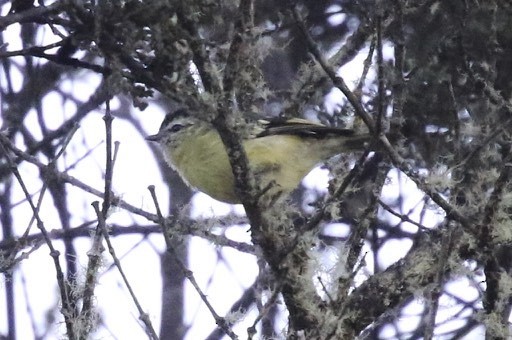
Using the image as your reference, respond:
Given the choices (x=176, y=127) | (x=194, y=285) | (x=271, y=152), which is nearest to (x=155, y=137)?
(x=176, y=127)

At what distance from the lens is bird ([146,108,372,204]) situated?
17.8ft

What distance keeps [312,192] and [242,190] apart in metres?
3.29

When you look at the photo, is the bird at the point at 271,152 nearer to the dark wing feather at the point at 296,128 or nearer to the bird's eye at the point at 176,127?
the dark wing feather at the point at 296,128

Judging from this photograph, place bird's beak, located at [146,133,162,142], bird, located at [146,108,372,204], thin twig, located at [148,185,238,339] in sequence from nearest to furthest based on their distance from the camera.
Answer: thin twig, located at [148,185,238,339]
bird, located at [146,108,372,204]
bird's beak, located at [146,133,162,142]

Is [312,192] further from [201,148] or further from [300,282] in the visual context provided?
[300,282]

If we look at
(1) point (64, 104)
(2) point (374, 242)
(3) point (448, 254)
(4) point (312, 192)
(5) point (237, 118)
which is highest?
(1) point (64, 104)

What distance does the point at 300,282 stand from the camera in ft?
14.1

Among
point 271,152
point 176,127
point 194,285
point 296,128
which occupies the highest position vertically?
point 176,127

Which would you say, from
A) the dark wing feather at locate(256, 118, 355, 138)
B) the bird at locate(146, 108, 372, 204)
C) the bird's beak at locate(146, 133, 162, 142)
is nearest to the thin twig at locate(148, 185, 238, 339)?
the bird at locate(146, 108, 372, 204)

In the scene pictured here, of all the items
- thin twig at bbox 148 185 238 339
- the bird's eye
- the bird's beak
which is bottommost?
thin twig at bbox 148 185 238 339

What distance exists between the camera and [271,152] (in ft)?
18.2

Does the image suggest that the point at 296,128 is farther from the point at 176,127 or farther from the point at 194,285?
the point at 194,285

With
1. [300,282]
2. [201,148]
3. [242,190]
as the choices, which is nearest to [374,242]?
[201,148]

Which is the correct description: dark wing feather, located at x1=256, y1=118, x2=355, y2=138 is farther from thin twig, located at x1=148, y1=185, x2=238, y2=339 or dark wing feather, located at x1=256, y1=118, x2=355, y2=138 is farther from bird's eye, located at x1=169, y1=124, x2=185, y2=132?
thin twig, located at x1=148, y1=185, x2=238, y2=339
